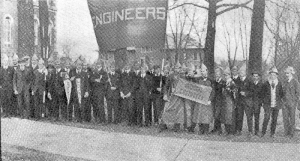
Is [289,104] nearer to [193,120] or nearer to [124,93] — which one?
[193,120]

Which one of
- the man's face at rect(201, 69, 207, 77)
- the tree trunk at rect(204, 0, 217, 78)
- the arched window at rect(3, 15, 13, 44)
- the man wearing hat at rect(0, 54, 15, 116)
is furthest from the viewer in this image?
the arched window at rect(3, 15, 13, 44)

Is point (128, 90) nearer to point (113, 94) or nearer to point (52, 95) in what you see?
point (113, 94)

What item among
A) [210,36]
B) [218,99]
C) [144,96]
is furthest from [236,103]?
[210,36]

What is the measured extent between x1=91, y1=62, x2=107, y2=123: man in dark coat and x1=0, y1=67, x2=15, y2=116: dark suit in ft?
8.39

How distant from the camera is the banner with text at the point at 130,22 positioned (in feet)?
29.6

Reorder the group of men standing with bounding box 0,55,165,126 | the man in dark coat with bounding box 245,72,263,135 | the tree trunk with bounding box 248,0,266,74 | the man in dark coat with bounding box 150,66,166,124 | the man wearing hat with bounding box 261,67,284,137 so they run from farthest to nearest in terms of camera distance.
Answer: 1. the tree trunk with bounding box 248,0,266,74
2. the group of men standing with bounding box 0,55,165,126
3. the man in dark coat with bounding box 150,66,166,124
4. the man in dark coat with bounding box 245,72,263,135
5. the man wearing hat with bounding box 261,67,284,137

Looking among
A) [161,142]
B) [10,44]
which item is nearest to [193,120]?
[161,142]

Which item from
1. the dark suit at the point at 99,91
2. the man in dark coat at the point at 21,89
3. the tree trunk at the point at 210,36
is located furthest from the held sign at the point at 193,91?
the man in dark coat at the point at 21,89

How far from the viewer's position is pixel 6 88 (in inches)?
459

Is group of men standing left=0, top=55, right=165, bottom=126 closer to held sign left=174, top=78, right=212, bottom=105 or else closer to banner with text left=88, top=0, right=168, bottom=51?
held sign left=174, top=78, right=212, bottom=105

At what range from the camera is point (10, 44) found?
36.8m

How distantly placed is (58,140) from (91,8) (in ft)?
11.4

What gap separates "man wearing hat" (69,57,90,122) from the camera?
1092 centimetres

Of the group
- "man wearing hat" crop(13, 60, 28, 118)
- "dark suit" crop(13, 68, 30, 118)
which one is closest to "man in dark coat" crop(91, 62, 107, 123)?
"dark suit" crop(13, 68, 30, 118)
